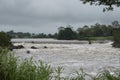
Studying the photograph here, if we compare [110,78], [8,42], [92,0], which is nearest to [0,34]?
[8,42]

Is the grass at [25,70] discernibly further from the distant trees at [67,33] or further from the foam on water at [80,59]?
the distant trees at [67,33]

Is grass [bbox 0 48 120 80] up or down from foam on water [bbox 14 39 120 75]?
up

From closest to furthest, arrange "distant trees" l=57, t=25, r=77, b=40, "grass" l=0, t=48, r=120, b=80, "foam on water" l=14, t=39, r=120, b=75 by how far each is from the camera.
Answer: "grass" l=0, t=48, r=120, b=80 < "foam on water" l=14, t=39, r=120, b=75 < "distant trees" l=57, t=25, r=77, b=40

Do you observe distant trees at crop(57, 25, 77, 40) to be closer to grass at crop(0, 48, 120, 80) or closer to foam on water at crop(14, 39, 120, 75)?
foam on water at crop(14, 39, 120, 75)

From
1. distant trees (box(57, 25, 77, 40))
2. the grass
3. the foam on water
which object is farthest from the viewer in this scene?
distant trees (box(57, 25, 77, 40))

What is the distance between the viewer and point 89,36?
19562cm

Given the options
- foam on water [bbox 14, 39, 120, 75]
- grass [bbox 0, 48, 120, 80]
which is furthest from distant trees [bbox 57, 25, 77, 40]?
grass [bbox 0, 48, 120, 80]

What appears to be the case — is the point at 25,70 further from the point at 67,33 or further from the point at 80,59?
the point at 67,33

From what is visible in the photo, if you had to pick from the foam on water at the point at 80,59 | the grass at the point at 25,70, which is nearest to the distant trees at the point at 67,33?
the foam on water at the point at 80,59

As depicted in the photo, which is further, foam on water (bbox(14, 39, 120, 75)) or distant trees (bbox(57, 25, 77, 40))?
distant trees (bbox(57, 25, 77, 40))

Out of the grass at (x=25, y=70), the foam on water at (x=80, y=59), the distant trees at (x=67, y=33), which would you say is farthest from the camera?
the distant trees at (x=67, y=33)

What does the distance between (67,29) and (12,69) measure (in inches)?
6903

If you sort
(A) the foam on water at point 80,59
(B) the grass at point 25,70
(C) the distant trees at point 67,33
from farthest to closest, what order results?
(C) the distant trees at point 67,33 < (A) the foam on water at point 80,59 < (B) the grass at point 25,70

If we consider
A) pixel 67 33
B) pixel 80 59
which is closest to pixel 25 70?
pixel 80 59
